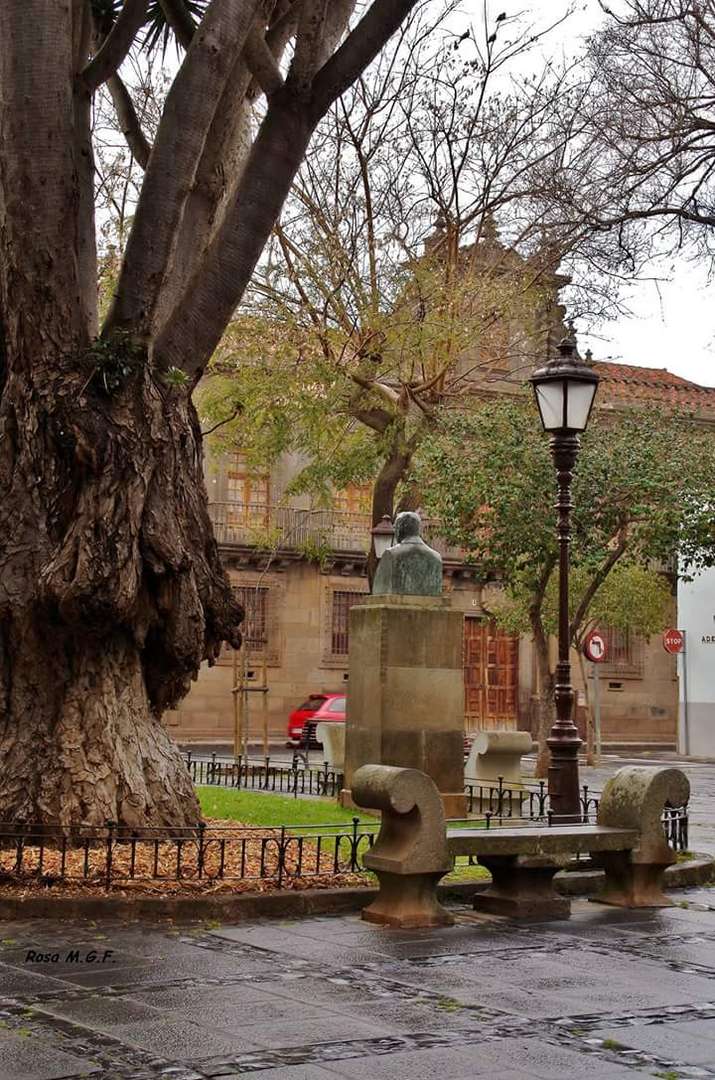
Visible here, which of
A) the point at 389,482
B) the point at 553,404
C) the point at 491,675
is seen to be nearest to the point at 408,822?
the point at 553,404

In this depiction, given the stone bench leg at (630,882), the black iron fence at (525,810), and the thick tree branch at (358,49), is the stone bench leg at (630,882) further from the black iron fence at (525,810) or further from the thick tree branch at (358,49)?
the thick tree branch at (358,49)

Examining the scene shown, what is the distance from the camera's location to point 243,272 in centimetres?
1069

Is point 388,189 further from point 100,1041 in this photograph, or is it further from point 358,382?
point 100,1041

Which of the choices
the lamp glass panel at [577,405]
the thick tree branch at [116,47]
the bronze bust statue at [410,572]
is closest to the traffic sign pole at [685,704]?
the bronze bust statue at [410,572]

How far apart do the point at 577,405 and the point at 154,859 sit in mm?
5099

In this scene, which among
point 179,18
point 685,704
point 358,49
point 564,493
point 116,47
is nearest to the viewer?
point 116,47

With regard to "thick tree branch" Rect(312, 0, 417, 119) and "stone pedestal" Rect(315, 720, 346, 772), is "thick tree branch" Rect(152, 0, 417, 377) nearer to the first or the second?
"thick tree branch" Rect(312, 0, 417, 119)

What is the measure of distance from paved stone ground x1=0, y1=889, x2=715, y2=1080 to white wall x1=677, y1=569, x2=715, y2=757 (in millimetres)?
27507

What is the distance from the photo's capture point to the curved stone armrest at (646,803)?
31.8 feet

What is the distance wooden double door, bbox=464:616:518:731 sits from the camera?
4453 cm

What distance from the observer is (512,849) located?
350 inches

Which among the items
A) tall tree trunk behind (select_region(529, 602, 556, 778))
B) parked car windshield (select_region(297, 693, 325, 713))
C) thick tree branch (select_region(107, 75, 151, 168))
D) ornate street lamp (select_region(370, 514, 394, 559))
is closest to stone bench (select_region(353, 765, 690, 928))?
thick tree branch (select_region(107, 75, 151, 168))

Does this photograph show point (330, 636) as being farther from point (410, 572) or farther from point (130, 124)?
point (130, 124)

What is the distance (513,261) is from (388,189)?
266cm
